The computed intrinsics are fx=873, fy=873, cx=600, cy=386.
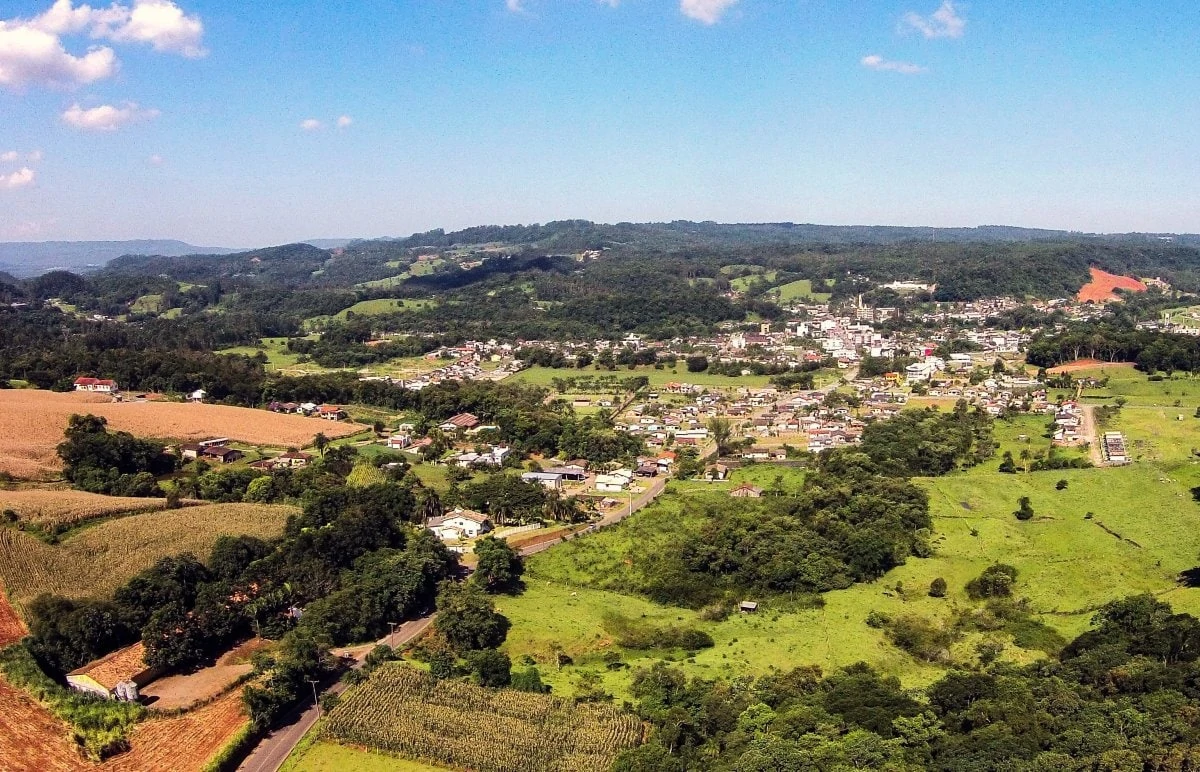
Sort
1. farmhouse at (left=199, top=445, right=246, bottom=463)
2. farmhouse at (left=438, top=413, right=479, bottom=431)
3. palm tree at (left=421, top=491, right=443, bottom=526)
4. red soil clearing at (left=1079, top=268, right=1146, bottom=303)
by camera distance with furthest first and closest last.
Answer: red soil clearing at (left=1079, top=268, right=1146, bottom=303) → farmhouse at (left=438, top=413, right=479, bottom=431) → farmhouse at (left=199, top=445, right=246, bottom=463) → palm tree at (left=421, top=491, right=443, bottom=526)

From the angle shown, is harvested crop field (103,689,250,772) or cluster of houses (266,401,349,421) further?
cluster of houses (266,401,349,421)

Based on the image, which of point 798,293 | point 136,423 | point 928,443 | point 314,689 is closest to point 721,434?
point 928,443

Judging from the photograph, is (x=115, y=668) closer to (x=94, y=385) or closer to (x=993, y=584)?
(x=993, y=584)

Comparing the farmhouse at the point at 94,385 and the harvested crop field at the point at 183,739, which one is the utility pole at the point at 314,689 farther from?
the farmhouse at the point at 94,385

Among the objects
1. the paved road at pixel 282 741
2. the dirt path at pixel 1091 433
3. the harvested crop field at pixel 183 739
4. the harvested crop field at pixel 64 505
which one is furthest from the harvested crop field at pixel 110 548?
the dirt path at pixel 1091 433

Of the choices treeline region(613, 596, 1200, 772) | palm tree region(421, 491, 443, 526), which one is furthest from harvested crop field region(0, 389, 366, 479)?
treeline region(613, 596, 1200, 772)

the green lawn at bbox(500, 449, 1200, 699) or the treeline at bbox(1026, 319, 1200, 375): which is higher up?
the treeline at bbox(1026, 319, 1200, 375)

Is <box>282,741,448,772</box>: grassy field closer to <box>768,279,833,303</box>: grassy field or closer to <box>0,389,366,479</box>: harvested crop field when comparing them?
<box>0,389,366,479</box>: harvested crop field
